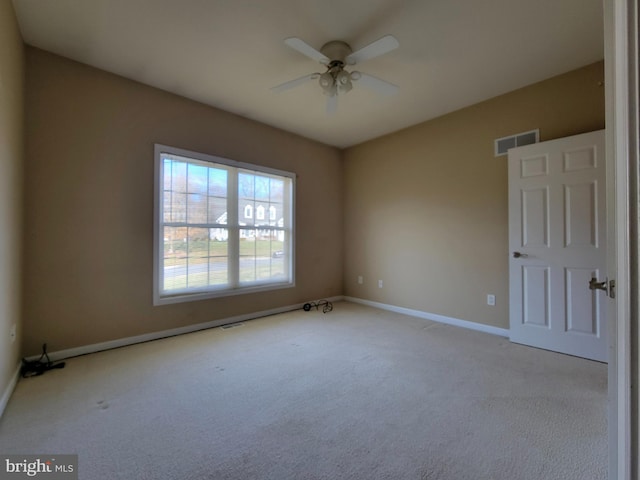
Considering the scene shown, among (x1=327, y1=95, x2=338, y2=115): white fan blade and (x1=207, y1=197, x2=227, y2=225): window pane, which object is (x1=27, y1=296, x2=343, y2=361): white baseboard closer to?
(x1=207, y1=197, x2=227, y2=225): window pane

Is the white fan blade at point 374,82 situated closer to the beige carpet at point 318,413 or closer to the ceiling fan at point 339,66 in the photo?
the ceiling fan at point 339,66

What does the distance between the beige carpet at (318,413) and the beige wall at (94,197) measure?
0.43 metres

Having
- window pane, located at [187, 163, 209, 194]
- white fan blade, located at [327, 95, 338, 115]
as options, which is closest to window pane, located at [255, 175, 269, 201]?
window pane, located at [187, 163, 209, 194]

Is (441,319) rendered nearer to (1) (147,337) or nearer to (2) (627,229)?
(2) (627,229)

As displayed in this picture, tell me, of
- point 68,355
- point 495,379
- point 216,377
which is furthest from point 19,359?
point 495,379

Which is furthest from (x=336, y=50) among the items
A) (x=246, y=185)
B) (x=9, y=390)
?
(x=9, y=390)

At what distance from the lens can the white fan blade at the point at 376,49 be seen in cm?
198

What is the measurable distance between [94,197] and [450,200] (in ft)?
→ 13.1

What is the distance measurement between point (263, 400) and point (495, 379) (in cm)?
177

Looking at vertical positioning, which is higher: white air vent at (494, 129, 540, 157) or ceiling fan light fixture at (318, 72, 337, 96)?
ceiling fan light fixture at (318, 72, 337, 96)

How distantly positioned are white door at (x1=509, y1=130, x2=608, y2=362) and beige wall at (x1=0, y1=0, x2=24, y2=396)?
426 centimetres

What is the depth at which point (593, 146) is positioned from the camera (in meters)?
2.58

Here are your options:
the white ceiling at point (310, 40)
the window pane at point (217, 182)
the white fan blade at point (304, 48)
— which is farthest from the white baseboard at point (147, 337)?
the white fan blade at point (304, 48)

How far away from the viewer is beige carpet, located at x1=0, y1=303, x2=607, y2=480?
4.55 ft
